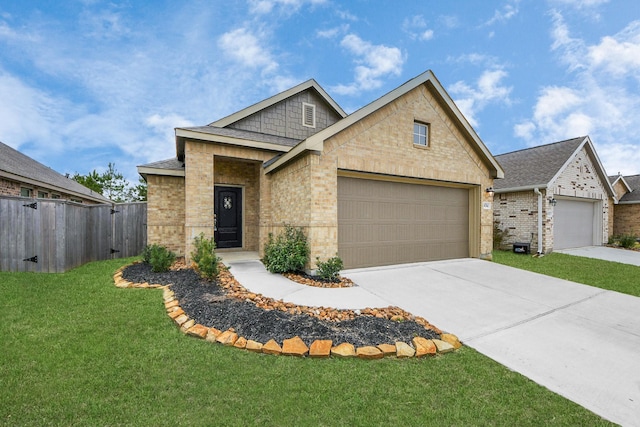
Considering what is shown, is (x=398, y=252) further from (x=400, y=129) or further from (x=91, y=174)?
(x=91, y=174)

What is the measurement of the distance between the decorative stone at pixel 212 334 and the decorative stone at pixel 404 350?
235 centimetres

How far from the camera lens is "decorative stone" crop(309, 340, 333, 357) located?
319cm

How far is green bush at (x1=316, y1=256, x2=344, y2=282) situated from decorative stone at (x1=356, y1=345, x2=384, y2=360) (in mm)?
3019

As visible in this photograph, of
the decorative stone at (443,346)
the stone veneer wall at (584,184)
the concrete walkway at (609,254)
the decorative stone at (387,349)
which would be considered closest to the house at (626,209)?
the stone veneer wall at (584,184)

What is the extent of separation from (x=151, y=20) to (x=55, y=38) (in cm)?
369

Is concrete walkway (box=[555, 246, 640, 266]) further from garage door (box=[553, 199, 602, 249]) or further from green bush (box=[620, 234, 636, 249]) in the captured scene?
green bush (box=[620, 234, 636, 249])

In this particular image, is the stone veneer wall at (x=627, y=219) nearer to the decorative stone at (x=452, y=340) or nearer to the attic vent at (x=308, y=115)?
the attic vent at (x=308, y=115)

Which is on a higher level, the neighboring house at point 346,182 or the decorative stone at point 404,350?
the neighboring house at point 346,182

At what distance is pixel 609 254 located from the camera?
12211 millimetres

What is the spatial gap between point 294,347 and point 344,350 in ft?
1.99

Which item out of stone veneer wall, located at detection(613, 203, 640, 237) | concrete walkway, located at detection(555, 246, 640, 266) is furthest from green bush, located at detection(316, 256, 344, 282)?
stone veneer wall, located at detection(613, 203, 640, 237)

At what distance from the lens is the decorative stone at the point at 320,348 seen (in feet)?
10.5

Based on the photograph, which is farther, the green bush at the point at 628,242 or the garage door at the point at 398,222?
the green bush at the point at 628,242

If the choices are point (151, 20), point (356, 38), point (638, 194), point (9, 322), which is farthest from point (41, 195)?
point (638, 194)
